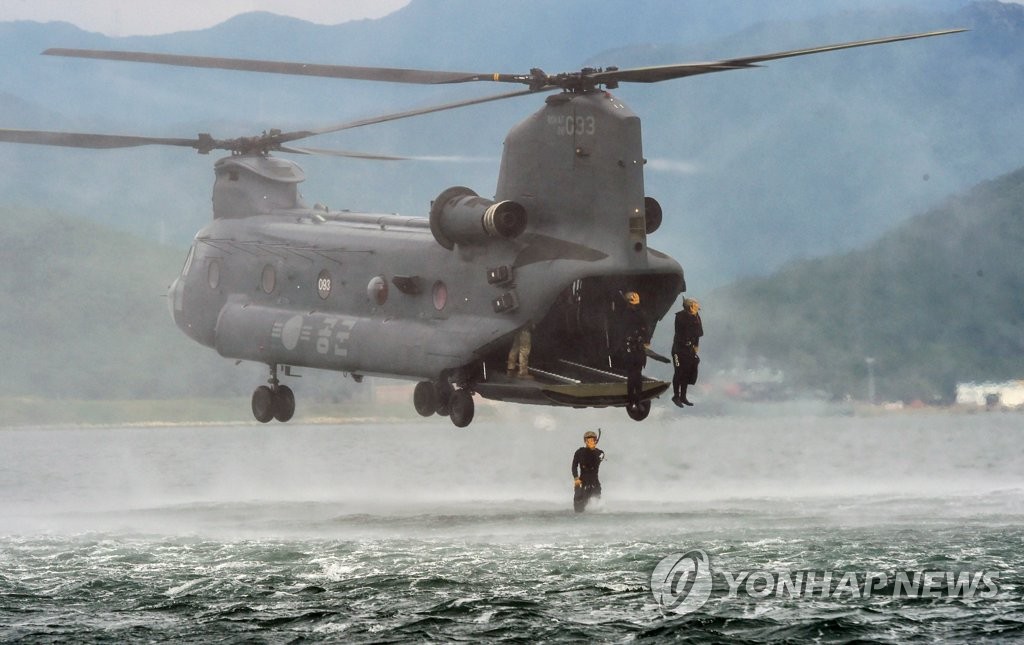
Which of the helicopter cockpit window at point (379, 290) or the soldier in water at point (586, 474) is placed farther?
the soldier in water at point (586, 474)

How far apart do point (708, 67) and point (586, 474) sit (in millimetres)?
16023

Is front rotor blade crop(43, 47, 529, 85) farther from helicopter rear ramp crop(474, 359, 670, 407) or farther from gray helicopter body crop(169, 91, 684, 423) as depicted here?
helicopter rear ramp crop(474, 359, 670, 407)

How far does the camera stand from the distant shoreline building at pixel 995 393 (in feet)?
311

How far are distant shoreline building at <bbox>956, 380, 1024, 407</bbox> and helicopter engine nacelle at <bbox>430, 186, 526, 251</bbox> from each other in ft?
221

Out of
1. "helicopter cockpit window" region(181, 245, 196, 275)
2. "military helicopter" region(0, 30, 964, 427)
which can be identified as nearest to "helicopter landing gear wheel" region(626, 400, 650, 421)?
"military helicopter" region(0, 30, 964, 427)

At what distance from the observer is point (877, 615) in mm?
27734

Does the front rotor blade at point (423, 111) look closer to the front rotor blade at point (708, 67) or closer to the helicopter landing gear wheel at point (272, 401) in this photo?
the front rotor blade at point (708, 67)

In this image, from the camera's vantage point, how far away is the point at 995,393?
103 metres

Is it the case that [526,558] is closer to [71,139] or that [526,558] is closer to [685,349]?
[685,349]

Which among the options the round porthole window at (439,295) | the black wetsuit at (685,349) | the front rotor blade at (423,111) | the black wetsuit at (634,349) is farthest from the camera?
the round porthole window at (439,295)

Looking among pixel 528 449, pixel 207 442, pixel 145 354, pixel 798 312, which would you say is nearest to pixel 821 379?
pixel 798 312

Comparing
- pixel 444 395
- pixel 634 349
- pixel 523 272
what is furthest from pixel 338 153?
pixel 634 349

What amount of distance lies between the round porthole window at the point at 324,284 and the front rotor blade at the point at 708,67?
827 cm

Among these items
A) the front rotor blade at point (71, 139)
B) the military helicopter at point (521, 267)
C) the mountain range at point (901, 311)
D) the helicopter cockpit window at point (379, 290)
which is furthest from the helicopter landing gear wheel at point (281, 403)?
the mountain range at point (901, 311)
